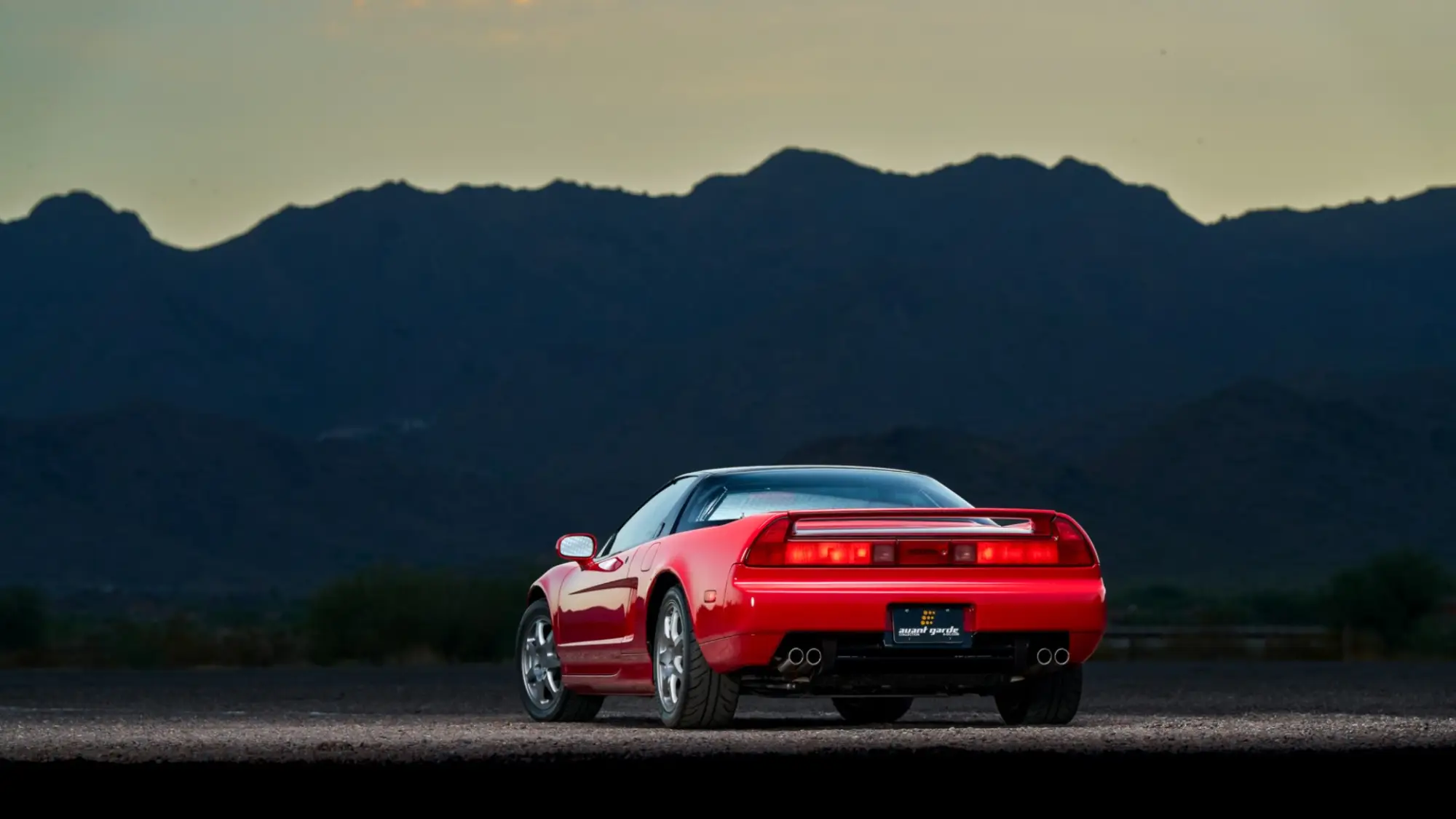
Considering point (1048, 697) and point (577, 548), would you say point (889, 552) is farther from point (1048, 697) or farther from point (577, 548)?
point (577, 548)

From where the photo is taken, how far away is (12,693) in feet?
79.5

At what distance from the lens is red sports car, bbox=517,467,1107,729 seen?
11.3m

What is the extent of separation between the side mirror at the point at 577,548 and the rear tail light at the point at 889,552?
2.26 metres

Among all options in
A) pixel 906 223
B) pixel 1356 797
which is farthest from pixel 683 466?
pixel 1356 797

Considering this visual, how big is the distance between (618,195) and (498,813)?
163313 mm

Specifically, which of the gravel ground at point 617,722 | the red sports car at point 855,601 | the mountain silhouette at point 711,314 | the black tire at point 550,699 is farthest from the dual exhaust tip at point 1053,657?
the mountain silhouette at point 711,314

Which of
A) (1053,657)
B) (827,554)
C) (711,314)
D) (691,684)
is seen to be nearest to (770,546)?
(827,554)

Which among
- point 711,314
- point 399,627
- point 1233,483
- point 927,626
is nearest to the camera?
point 927,626

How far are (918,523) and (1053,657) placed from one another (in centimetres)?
99

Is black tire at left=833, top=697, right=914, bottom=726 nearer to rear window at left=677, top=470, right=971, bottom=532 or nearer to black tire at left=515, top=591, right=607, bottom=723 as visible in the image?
black tire at left=515, top=591, right=607, bottom=723

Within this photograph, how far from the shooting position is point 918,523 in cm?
1166

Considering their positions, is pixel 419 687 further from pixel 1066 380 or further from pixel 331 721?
pixel 1066 380

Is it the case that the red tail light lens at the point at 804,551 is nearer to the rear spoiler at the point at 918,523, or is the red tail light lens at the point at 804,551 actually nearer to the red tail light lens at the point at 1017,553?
the rear spoiler at the point at 918,523

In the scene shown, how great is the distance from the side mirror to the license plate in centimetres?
262
